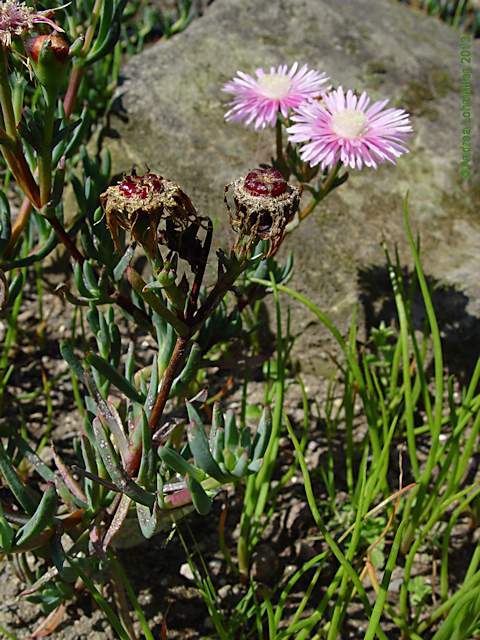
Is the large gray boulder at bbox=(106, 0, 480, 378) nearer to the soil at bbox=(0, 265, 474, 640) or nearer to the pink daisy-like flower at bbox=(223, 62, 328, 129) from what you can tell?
the soil at bbox=(0, 265, 474, 640)

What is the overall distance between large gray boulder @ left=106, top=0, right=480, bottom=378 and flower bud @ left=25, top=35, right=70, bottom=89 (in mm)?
860

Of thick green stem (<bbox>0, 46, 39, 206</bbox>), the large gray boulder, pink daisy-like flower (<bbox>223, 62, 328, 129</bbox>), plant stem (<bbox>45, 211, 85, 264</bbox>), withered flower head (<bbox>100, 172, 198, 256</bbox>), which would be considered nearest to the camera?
withered flower head (<bbox>100, 172, 198, 256</bbox>)

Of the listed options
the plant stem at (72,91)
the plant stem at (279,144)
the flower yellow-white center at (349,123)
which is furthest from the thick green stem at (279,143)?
the plant stem at (72,91)

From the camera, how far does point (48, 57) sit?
930 mm

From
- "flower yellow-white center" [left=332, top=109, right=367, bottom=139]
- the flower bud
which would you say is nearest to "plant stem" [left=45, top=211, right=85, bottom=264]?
the flower bud

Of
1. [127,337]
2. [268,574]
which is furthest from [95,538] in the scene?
[127,337]

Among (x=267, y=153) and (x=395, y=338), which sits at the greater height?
(x=267, y=153)

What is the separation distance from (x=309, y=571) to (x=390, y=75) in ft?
4.76

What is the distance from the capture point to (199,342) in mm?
1258

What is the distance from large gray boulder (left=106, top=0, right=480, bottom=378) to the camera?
1.81 meters

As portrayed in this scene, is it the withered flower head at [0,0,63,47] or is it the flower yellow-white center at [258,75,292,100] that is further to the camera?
the flower yellow-white center at [258,75,292,100]

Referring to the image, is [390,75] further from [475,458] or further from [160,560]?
[160,560]

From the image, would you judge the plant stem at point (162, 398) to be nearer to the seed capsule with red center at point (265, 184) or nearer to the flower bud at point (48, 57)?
the seed capsule with red center at point (265, 184)

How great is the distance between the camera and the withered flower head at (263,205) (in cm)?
87
